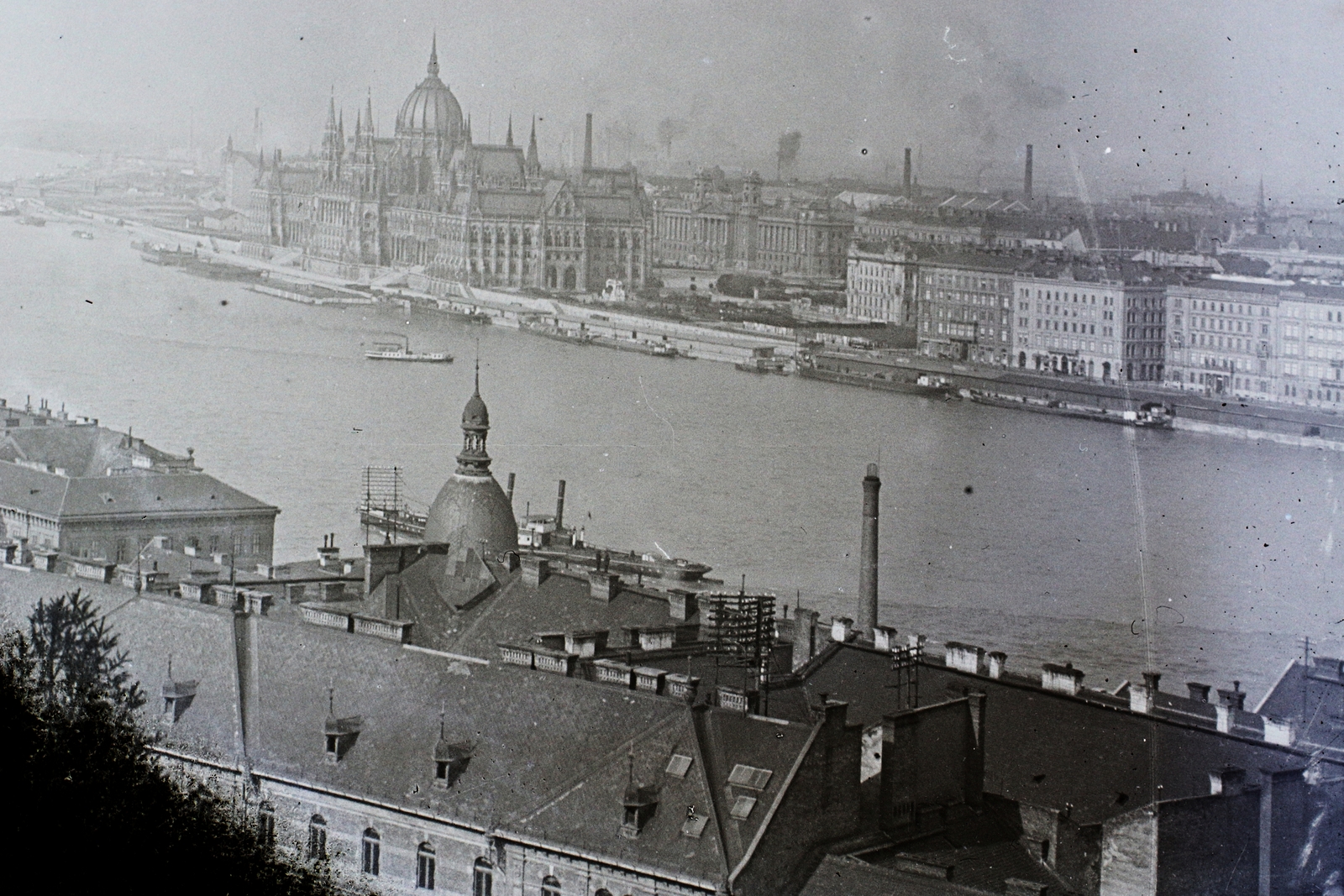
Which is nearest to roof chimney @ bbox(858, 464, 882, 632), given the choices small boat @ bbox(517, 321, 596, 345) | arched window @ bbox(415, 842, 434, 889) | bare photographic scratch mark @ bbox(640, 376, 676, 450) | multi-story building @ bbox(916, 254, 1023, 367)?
bare photographic scratch mark @ bbox(640, 376, 676, 450)

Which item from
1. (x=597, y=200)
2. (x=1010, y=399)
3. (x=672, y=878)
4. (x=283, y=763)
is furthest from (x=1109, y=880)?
(x=597, y=200)

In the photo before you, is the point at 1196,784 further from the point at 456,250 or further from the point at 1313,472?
the point at 456,250

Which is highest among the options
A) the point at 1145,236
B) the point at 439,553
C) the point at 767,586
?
the point at 1145,236

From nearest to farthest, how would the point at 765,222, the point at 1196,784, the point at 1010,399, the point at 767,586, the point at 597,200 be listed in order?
1. the point at 1196,784
2. the point at 767,586
3. the point at 1010,399
4. the point at 765,222
5. the point at 597,200

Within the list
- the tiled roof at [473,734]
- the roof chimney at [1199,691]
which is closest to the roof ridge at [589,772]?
the tiled roof at [473,734]

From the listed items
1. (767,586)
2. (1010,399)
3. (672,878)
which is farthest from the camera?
(1010,399)

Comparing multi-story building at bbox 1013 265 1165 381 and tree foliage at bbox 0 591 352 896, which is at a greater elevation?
multi-story building at bbox 1013 265 1165 381

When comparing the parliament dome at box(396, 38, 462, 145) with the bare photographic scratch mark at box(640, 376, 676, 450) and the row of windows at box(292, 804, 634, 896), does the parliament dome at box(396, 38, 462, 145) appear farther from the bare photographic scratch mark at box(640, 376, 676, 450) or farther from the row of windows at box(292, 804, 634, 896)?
the row of windows at box(292, 804, 634, 896)
